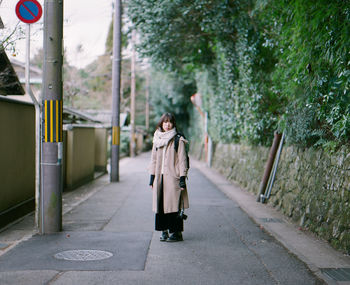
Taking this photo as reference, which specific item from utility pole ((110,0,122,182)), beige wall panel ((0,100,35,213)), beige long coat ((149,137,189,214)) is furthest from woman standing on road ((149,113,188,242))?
utility pole ((110,0,122,182))

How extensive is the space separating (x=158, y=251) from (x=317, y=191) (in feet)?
10.3

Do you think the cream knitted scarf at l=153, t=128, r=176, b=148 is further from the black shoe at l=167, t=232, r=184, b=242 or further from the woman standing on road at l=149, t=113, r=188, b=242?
the black shoe at l=167, t=232, r=184, b=242

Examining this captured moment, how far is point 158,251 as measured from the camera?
594 centimetres

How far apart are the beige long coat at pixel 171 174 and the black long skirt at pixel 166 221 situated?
7 cm

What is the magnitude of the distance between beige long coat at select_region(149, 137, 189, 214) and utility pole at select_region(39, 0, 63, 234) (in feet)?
5.37

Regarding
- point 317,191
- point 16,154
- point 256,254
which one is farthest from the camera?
point 16,154

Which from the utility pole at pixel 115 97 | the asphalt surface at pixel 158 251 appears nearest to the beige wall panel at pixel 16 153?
the asphalt surface at pixel 158 251

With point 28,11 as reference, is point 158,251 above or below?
below

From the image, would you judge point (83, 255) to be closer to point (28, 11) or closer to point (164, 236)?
point (164, 236)

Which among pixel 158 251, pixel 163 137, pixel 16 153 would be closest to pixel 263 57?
pixel 163 137

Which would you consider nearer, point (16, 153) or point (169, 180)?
point (169, 180)

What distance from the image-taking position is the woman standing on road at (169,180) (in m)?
6.61

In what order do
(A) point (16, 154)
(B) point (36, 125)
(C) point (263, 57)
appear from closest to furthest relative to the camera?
(B) point (36, 125) < (A) point (16, 154) < (C) point (263, 57)

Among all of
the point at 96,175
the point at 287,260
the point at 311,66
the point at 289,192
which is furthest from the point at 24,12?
the point at 96,175
